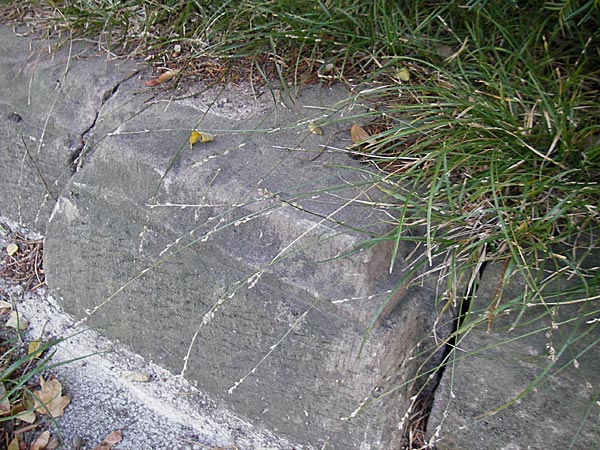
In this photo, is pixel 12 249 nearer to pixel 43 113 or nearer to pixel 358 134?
pixel 43 113

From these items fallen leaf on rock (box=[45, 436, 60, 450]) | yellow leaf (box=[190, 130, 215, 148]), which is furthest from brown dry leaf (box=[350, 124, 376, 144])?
fallen leaf on rock (box=[45, 436, 60, 450])

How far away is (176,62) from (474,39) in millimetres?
868

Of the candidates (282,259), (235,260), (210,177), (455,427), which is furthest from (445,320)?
(210,177)

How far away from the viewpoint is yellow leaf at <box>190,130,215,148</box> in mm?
1645

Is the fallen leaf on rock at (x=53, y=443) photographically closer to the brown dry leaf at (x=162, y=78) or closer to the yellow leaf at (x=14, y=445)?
the yellow leaf at (x=14, y=445)

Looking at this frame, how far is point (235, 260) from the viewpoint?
1.52 meters

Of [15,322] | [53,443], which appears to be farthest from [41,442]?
[15,322]

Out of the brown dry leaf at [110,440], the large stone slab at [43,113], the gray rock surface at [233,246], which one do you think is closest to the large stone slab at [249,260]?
the gray rock surface at [233,246]

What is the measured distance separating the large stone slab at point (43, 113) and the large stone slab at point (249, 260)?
0.11 m

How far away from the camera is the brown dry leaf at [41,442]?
164 cm

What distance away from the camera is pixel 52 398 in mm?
1729

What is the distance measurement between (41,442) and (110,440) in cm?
17

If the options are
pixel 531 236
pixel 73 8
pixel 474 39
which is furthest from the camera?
pixel 73 8

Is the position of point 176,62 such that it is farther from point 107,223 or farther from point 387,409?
point 387,409
